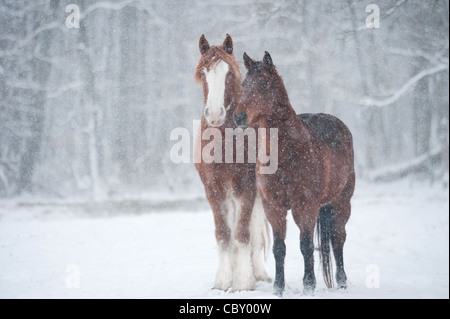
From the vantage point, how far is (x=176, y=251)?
720 centimetres

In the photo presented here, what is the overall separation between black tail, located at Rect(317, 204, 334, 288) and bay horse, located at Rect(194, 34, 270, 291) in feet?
2.45

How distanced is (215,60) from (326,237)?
2.20m

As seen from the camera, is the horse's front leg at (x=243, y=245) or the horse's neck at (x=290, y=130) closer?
the horse's neck at (x=290, y=130)

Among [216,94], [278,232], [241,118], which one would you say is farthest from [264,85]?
→ [278,232]

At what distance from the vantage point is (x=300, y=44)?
35.7ft

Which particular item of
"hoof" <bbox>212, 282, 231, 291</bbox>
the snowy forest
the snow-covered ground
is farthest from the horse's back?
the snowy forest

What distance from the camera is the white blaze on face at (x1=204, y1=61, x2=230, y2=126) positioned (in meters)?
3.96

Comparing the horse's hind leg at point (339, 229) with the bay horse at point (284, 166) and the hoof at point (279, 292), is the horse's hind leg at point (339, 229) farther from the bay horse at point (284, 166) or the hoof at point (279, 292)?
the hoof at point (279, 292)

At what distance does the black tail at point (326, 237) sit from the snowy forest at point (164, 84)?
631cm

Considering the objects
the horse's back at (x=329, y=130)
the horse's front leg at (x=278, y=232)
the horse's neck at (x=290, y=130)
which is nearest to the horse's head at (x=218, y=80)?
the horse's neck at (x=290, y=130)

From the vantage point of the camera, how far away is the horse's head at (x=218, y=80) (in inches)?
157

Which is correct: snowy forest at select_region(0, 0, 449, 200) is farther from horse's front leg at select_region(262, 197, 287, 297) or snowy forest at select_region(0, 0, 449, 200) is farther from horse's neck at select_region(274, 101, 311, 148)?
horse's front leg at select_region(262, 197, 287, 297)

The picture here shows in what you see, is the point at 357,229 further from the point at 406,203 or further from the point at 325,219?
the point at 325,219
